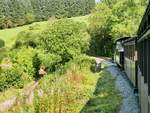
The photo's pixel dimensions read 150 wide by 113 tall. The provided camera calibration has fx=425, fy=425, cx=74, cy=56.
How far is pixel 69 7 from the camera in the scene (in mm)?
118312

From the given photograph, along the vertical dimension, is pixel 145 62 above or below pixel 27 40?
above

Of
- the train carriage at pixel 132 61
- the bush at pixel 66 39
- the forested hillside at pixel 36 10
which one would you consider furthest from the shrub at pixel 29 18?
the train carriage at pixel 132 61

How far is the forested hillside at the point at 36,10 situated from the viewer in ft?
347

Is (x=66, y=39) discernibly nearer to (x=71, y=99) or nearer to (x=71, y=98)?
(x=71, y=98)

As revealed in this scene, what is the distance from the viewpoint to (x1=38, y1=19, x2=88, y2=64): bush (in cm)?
4066

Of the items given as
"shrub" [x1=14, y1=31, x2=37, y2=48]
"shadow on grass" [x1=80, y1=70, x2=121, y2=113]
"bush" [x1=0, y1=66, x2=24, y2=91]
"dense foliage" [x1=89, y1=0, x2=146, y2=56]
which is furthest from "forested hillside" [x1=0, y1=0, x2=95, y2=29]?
"shadow on grass" [x1=80, y1=70, x2=121, y2=113]

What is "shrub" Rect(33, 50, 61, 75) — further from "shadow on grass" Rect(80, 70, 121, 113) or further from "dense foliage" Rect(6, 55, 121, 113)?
"shadow on grass" Rect(80, 70, 121, 113)

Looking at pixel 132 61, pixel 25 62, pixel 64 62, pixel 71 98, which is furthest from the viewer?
pixel 25 62

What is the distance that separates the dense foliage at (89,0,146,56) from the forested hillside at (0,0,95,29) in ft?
127

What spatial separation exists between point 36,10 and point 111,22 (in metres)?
57.3

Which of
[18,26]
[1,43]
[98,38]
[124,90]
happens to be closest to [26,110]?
[124,90]

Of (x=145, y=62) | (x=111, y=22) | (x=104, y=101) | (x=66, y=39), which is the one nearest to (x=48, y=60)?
(x=66, y=39)

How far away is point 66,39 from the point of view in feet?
134

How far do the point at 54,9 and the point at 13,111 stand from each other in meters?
106
